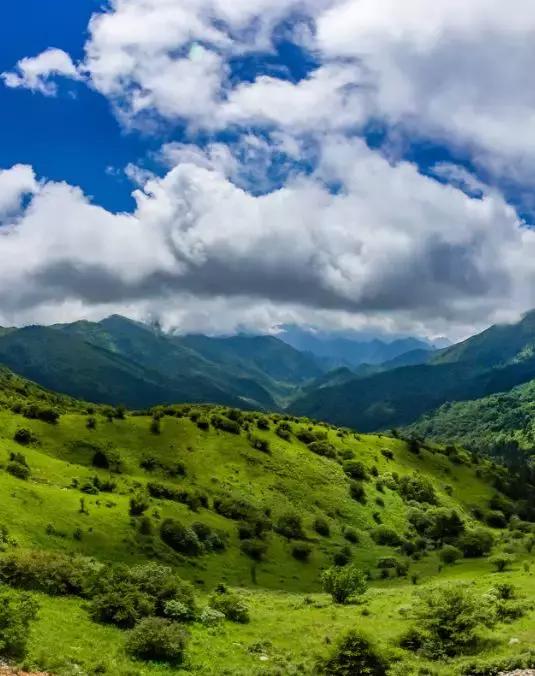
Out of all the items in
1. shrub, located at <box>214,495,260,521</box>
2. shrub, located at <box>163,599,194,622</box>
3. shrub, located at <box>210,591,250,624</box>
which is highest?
shrub, located at <box>163,599,194,622</box>

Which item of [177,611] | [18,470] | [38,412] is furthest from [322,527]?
[177,611]

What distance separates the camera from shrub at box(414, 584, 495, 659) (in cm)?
4231

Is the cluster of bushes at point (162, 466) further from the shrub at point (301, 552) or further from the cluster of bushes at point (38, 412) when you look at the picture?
the shrub at point (301, 552)

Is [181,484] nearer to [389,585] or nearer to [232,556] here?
[232,556]

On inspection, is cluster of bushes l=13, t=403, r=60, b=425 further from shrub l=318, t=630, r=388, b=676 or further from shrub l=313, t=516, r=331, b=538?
shrub l=318, t=630, r=388, b=676

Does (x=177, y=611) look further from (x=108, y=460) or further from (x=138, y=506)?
(x=108, y=460)

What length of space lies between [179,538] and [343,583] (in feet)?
108

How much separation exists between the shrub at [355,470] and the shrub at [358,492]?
8.15 metres

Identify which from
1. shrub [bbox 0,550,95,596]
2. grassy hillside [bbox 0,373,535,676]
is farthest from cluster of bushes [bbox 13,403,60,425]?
shrub [bbox 0,550,95,596]

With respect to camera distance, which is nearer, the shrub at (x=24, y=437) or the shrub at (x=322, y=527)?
the shrub at (x=24, y=437)

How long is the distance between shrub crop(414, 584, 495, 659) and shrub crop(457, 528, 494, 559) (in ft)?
234

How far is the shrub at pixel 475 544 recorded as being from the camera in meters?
115

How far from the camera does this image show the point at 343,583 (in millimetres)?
64062

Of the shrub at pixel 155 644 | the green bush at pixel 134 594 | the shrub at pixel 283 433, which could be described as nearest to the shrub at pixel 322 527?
the shrub at pixel 283 433
